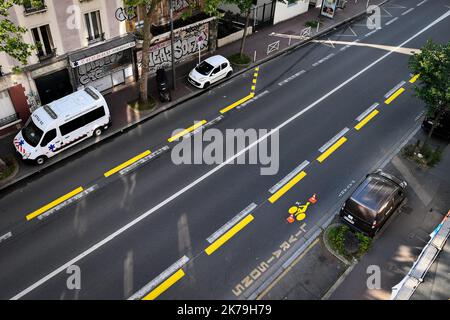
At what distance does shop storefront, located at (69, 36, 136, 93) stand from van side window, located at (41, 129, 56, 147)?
487 centimetres

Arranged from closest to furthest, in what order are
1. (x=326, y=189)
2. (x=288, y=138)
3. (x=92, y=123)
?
(x=326, y=189) < (x=92, y=123) < (x=288, y=138)

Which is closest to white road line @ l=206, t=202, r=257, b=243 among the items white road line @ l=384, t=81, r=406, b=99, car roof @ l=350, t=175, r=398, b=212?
car roof @ l=350, t=175, r=398, b=212

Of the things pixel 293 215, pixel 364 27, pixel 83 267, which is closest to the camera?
pixel 83 267

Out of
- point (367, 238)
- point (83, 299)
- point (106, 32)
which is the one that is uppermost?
point (106, 32)

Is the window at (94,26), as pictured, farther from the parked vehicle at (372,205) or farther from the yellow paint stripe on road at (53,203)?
the parked vehicle at (372,205)

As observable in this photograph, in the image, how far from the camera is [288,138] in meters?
25.1

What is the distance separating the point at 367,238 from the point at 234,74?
678 inches

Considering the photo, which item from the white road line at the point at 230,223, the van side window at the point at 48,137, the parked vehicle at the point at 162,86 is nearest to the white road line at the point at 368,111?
the white road line at the point at 230,223

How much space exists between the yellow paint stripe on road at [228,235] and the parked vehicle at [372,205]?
4716mm

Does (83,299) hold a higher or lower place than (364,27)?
lower

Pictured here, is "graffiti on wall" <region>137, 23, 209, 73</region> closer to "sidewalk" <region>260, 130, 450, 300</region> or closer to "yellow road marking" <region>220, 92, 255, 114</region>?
"yellow road marking" <region>220, 92, 255, 114</region>

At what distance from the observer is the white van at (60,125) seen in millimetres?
21750
